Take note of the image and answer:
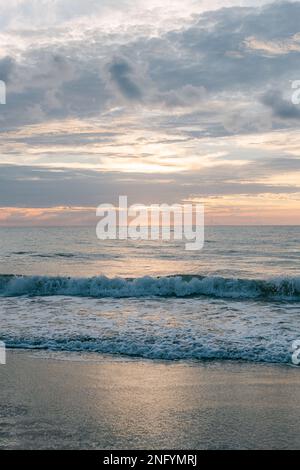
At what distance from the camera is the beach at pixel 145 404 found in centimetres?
654

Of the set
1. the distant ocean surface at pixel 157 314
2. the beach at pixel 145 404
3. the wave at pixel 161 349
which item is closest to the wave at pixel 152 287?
the distant ocean surface at pixel 157 314

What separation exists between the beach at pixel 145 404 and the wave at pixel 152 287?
12.0 meters

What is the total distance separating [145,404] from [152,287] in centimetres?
1579

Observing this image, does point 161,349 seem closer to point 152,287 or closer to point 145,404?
point 145,404

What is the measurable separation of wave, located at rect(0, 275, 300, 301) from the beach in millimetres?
12003

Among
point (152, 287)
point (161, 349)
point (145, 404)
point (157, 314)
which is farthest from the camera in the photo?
point (152, 287)

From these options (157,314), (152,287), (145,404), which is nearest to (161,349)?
(145,404)

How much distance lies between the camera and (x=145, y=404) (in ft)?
26.0

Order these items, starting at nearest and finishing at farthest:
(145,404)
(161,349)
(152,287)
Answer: (145,404) < (161,349) < (152,287)

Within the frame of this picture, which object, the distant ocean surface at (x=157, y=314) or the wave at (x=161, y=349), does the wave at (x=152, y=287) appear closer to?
the distant ocean surface at (x=157, y=314)

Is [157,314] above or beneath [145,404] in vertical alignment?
beneath

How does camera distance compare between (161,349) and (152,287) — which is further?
(152,287)
